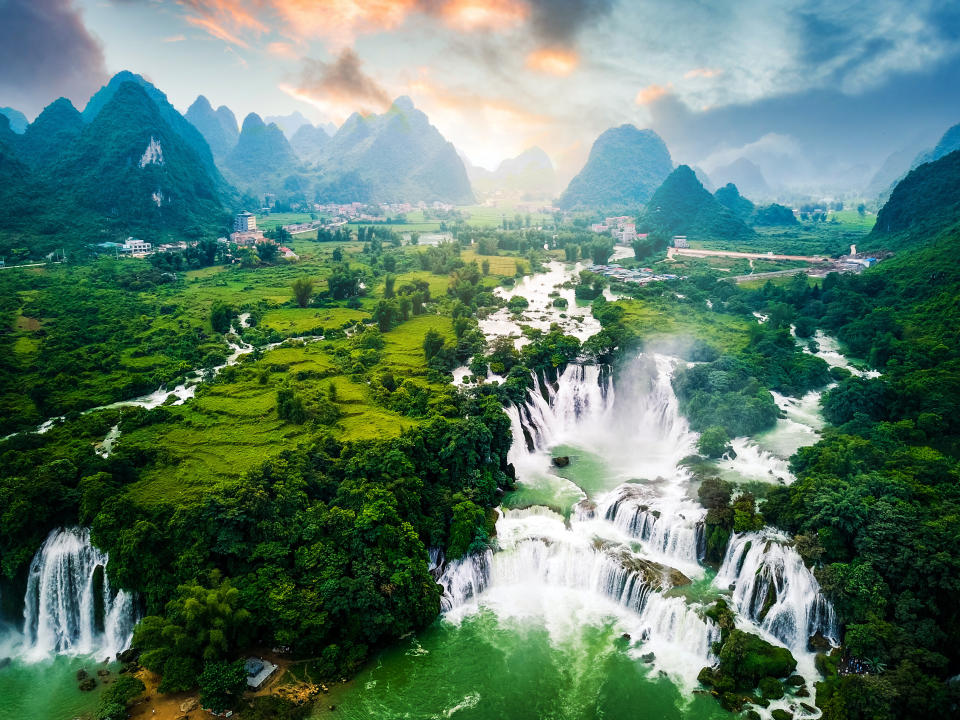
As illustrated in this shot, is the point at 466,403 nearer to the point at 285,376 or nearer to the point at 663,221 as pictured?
the point at 285,376

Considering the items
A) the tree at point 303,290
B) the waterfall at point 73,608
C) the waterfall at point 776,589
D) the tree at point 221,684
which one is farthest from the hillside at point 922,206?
the waterfall at point 73,608

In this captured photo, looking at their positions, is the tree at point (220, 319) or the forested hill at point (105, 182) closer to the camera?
the tree at point (220, 319)

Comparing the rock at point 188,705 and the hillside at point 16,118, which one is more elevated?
the hillside at point 16,118

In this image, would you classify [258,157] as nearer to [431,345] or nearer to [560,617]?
[431,345]

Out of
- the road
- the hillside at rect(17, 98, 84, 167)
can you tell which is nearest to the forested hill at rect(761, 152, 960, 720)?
the road

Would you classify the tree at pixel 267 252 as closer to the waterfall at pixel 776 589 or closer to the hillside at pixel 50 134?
the hillside at pixel 50 134

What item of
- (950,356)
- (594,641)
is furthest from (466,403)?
(950,356)

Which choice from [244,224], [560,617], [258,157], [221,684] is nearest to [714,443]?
[560,617]
